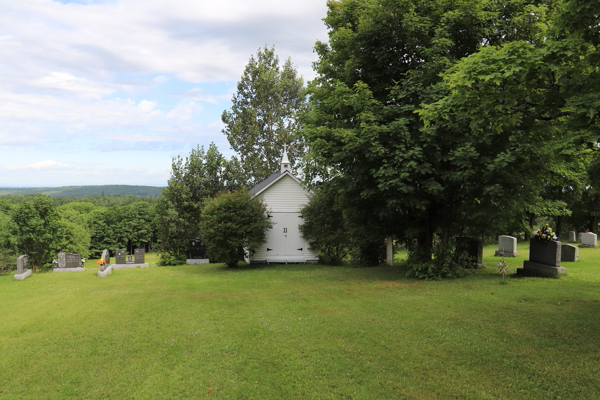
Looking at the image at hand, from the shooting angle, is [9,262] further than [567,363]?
Yes

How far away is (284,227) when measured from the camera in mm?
25172

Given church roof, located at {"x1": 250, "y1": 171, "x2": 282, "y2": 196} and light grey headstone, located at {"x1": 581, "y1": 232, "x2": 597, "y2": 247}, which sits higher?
church roof, located at {"x1": 250, "y1": 171, "x2": 282, "y2": 196}

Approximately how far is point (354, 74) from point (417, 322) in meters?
11.0

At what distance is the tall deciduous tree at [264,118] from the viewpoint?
125ft

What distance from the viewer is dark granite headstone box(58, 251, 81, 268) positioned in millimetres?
23688

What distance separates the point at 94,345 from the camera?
7.98 meters

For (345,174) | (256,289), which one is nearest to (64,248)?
(256,289)

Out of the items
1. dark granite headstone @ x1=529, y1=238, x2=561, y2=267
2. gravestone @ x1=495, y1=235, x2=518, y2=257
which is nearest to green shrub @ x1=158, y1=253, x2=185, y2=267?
gravestone @ x1=495, y1=235, x2=518, y2=257

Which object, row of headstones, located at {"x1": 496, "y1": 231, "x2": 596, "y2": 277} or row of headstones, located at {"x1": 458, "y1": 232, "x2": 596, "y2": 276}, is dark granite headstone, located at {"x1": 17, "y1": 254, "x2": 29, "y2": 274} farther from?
row of headstones, located at {"x1": 496, "y1": 231, "x2": 596, "y2": 277}

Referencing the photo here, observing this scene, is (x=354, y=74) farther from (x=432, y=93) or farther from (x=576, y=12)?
(x=576, y=12)

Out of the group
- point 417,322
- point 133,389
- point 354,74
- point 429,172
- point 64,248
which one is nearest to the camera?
point 133,389

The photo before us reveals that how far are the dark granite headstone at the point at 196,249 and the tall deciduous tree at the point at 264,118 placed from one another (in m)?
11.1

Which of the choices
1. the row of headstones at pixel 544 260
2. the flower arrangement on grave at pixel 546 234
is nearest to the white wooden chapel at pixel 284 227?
the row of headstones at pixel 544 260

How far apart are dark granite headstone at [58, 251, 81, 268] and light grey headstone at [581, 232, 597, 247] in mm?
32105
